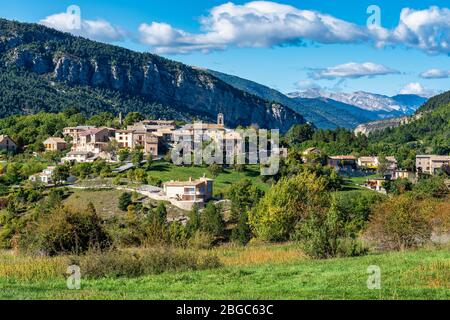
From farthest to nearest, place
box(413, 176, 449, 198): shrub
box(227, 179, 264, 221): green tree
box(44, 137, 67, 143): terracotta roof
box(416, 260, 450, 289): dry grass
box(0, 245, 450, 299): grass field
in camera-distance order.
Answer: box(44, 137, 67, 143): terracotta roof < box(413, 176, 449, 198): shrub < box(227, 179, 264, 221): green tree < box(416, 260, 450, 289): dry grass < box(0, 245, 450, 299): grass field

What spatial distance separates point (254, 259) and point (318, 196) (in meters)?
18.7

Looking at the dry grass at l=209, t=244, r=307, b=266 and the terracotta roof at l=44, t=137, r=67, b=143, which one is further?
the terracotta roof at l=44, t=137, r=67, b=143

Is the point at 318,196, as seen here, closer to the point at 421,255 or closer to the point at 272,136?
the point at 421,255

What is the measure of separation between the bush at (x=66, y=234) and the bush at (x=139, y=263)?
3.41 m

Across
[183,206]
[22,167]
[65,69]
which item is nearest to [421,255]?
[183,206]

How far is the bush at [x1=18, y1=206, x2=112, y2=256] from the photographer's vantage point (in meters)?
16.5

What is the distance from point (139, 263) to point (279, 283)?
10.8 feet

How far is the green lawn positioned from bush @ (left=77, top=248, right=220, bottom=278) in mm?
40082

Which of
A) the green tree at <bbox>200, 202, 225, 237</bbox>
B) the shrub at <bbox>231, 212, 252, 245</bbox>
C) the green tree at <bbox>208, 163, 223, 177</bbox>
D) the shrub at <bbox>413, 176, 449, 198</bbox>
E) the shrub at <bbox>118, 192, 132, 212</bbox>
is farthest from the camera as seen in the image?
the green tree at <bbox>208, 163, 223, 177</bbox>

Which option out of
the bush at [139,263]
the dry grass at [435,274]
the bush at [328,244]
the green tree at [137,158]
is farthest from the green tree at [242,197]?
the dry grass at [435,274]

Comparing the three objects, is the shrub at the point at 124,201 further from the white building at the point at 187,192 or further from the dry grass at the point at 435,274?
the dry grass at the point at 435,274

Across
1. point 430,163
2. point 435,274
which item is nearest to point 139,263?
point 435,274

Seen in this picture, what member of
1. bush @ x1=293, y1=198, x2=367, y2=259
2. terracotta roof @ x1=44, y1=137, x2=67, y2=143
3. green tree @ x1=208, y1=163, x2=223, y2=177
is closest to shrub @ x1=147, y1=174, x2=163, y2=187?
green tree @ x1=208, y1=163, x2=223, y2=177

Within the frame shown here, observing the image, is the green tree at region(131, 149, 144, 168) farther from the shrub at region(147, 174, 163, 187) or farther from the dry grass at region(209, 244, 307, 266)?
the dry grass at region(209, 244, 307, 266)
